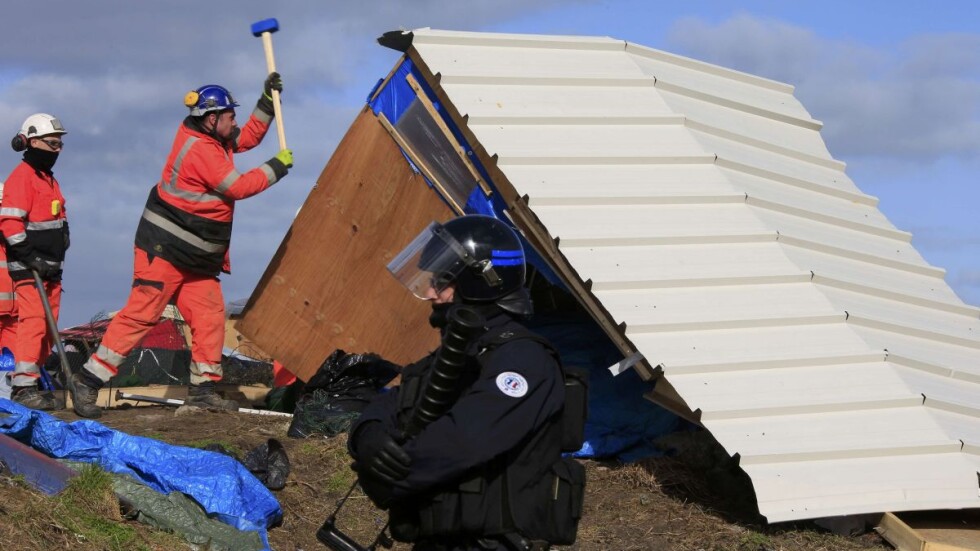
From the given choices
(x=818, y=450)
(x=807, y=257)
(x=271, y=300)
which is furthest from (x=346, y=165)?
(x=818, y=450)

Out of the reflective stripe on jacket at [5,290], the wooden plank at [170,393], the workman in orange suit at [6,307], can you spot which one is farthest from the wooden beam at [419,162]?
the reflective stripe on jacket at [5,290]

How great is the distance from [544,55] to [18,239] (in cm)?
374

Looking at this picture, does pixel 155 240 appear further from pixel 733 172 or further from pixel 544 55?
pixel 733 172

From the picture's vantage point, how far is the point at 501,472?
3.20 metres

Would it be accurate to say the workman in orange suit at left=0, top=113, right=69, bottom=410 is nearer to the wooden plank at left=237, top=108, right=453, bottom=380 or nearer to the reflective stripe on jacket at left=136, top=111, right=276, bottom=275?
the reflective stripe on jacket at left=136, top=111, right=276, bottom=275

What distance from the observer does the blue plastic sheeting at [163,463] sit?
5.64 meters

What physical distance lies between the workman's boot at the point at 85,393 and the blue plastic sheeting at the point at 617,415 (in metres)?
2.97

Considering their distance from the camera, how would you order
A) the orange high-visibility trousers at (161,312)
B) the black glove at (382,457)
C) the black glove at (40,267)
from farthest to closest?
the black glove at (40,267) → the orange high-visibility trousers at (161,312) → the black glove at (382,457)

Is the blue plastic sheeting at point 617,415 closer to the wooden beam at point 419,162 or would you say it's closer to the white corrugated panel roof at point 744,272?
the white corrugated panel roof at point 744,272

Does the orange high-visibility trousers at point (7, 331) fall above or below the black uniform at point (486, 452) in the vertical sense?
below

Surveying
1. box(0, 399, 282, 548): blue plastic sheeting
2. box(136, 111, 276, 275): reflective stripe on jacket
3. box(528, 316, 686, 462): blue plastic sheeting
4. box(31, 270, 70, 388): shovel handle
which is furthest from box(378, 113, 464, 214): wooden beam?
box(31, 270, 70, 388): shovel handle

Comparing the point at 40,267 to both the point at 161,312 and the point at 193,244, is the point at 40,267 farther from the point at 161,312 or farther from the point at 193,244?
the point at 193,244

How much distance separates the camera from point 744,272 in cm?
656

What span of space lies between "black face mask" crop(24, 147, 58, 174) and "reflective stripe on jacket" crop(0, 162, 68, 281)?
37 millimetres
